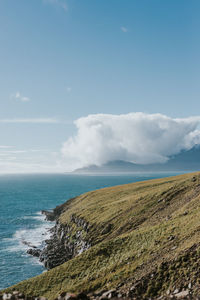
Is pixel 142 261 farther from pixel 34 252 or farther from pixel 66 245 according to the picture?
pixel 34 252

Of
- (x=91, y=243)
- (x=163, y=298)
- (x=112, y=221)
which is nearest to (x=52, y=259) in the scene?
(x=91, y=243)

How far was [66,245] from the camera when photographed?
59125 mm

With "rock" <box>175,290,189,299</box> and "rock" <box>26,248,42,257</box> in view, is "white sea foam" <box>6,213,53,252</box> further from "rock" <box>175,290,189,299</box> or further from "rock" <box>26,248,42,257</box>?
"rock" <box>175,290,189,299</box>

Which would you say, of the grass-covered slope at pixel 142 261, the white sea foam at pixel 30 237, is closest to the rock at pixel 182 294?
the grass-covered slope at pixel 142 261

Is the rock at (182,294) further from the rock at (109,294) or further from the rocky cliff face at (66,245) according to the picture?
the rocky cliff face at (66,245)

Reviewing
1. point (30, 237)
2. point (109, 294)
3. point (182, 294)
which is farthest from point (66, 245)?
point (182, 294)

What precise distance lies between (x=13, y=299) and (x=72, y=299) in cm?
538

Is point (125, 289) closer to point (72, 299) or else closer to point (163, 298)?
point (163, 298)

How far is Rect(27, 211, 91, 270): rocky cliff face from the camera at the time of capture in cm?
5075

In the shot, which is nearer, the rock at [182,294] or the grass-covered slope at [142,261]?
the rock at [182,294]

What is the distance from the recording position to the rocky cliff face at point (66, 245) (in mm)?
50750

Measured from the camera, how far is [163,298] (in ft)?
62.0

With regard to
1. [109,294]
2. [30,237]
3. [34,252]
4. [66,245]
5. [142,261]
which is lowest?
[30,237]

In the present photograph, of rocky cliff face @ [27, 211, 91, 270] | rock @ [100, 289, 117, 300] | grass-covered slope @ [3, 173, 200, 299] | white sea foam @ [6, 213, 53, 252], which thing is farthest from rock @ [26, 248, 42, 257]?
rock @ [100, 289, 117, 300]
